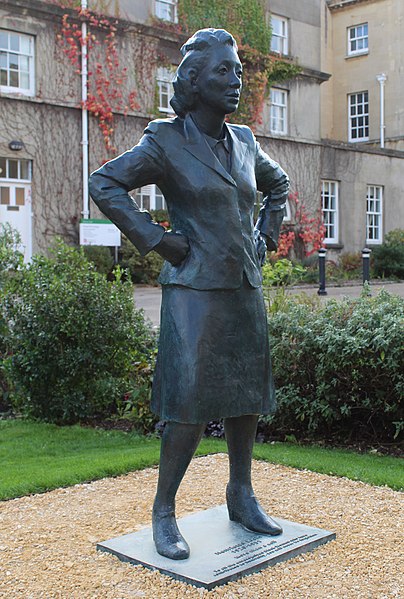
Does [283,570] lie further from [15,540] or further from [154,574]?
[15,540]

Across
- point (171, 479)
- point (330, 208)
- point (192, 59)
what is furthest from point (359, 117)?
point (171, 479)

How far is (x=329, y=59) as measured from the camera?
32750 mm

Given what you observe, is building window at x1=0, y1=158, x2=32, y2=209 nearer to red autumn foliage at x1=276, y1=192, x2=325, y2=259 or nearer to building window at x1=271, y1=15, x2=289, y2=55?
red autumn foliage at x1=276, y1=192, x2=325, y2=259

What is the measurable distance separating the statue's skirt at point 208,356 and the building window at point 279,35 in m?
23.2

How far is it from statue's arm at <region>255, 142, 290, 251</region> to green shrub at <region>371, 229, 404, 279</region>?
1979cm

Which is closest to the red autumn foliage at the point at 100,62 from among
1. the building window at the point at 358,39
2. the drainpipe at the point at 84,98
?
the drainpipe at the point at 84,98

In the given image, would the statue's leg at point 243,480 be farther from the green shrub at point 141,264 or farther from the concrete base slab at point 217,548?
the green shrub at point 141,264

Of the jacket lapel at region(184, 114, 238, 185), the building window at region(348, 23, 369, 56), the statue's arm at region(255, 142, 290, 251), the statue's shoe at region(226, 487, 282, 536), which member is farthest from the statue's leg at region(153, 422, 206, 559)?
the building window at region(348, 23, 369, 56)

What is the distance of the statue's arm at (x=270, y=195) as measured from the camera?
424cm

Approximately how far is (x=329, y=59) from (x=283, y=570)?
31526mm

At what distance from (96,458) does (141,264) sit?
13566mm

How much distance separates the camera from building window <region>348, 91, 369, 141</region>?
31.9 metres

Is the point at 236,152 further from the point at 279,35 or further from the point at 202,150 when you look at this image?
the point at 279,35

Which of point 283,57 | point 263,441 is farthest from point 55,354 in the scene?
point 283,57
